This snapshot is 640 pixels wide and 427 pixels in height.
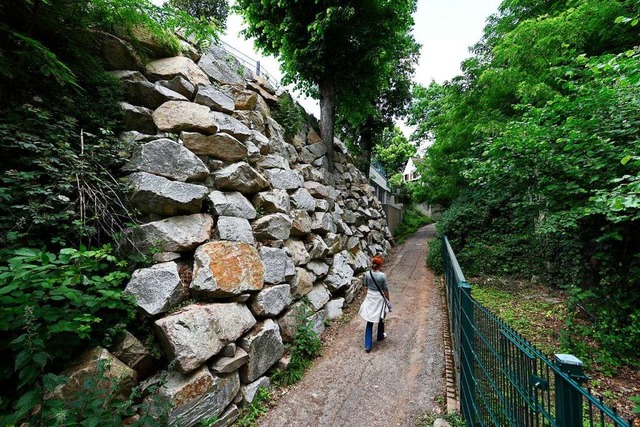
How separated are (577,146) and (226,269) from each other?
568cm

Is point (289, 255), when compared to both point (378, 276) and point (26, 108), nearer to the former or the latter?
point (378, 276)

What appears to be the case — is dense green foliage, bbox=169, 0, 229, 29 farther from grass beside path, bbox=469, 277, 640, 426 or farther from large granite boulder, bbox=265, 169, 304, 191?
grass beside path, bbox=469, 277, 640, 426

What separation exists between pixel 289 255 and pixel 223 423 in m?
2.65

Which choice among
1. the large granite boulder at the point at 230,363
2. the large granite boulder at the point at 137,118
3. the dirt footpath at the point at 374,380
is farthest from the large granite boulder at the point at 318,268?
the large granite boulder at the point at 137,118

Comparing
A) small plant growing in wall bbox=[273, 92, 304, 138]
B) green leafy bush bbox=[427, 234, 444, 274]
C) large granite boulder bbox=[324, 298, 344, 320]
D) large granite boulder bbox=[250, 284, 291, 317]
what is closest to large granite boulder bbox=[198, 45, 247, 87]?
small plant growing in wall bbox=[273, 92, 304, 138]

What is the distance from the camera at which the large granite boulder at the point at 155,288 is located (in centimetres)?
291

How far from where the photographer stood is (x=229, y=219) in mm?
4098

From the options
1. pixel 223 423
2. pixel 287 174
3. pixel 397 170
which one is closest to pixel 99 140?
pixel 287 174

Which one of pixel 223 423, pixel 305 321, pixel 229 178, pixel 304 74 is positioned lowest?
pixel 223 423

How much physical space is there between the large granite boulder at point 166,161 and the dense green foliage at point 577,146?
5.24m

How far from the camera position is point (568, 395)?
3.36 ft

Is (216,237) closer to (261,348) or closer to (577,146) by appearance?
(261,348)

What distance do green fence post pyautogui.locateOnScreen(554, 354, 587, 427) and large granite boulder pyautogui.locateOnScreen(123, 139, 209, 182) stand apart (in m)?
4.21

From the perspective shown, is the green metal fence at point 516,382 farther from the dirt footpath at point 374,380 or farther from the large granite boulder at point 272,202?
the large granite boulder at point 272,202
